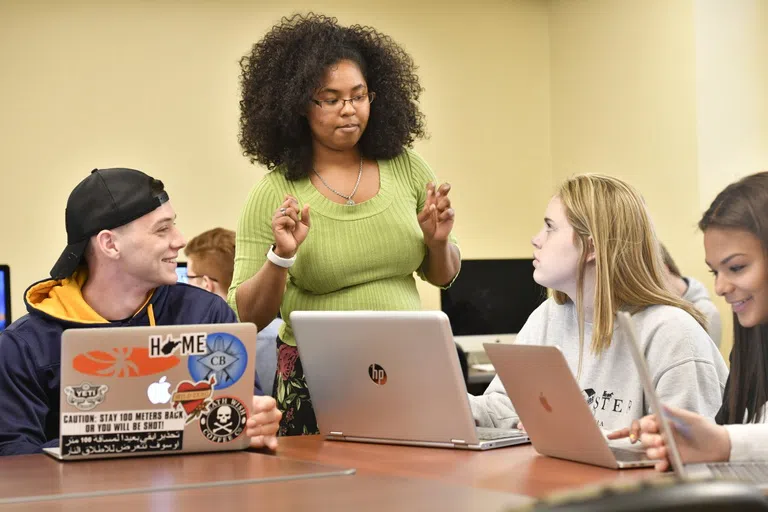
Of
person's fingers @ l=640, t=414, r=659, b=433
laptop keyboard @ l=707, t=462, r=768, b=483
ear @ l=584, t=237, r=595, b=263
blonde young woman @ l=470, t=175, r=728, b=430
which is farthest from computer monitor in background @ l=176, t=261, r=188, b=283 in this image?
laptop keyboard @ l=707, t=462, r=768, b=483

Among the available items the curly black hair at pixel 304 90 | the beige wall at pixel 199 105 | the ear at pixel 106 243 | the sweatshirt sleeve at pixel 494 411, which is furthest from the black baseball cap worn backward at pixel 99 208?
the beige wall at pixel 199 105

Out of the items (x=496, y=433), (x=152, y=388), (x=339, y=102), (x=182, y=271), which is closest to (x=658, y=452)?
(x=496, y=433)

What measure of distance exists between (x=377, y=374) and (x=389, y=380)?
32 millimetres

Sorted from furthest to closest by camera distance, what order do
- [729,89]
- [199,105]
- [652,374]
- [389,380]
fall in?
[199,105]
[729,89]
[652,374]
[389,380]

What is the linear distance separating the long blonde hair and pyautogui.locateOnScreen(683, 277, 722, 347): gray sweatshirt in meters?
2.57

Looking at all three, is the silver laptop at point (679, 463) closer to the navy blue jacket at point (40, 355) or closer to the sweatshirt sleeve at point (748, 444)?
the sweatshirt sleeve at point (748, 444)

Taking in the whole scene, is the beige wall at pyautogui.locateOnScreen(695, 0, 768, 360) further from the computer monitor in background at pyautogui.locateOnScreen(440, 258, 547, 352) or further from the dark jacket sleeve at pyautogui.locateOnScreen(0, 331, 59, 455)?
the dark jacket sleeve at pyautogui.locateOnScreen(0, 331, 59, 455)

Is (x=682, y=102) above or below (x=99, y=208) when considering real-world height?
above

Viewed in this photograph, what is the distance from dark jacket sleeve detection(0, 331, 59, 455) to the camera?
6.34 ft

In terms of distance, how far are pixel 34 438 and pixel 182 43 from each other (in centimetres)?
369

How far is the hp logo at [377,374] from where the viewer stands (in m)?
1.85

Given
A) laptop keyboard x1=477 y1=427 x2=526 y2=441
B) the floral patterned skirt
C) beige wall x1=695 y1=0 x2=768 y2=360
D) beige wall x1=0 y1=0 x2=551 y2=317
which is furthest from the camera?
beige wall x1=0 y1=0 x2=551 y2=317

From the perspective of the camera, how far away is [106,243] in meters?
2.20

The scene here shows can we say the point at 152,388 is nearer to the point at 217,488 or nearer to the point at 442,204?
the point at 217,488
